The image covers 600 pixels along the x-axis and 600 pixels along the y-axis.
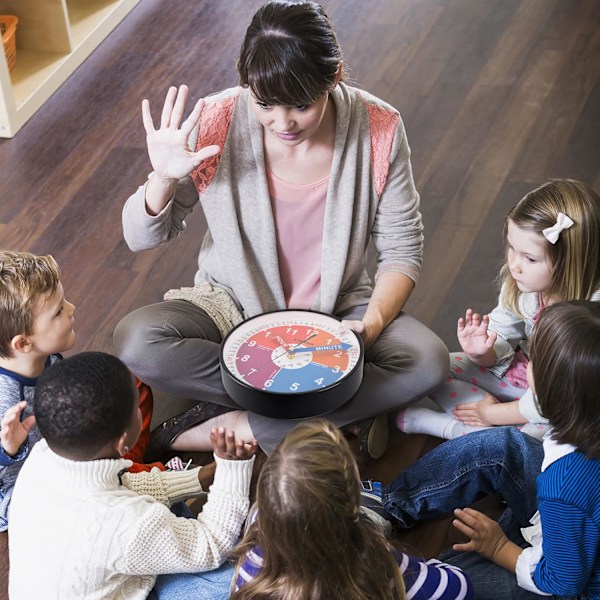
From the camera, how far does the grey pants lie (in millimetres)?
1986

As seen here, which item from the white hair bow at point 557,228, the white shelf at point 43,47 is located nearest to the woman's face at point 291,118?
the white hair bow at point 557,228

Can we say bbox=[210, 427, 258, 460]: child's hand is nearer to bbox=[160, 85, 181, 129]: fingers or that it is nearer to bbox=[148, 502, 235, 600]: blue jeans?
bbox=[148, 502, 235, 600]: blue jeans

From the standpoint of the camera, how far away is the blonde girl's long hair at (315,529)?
1.26m

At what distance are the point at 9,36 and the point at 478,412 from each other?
198 cm

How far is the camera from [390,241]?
6.88 ft

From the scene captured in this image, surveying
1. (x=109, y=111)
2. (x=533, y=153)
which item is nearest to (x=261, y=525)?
(x=533, y=153)

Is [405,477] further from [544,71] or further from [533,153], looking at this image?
[544,71]

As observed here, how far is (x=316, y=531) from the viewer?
4.15 ft

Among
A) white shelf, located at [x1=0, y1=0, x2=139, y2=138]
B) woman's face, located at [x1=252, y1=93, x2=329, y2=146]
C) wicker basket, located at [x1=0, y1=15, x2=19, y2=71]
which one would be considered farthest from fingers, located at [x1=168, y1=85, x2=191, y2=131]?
wicker basket, located at [x1=0, y1=15, x2=19, y2=71]

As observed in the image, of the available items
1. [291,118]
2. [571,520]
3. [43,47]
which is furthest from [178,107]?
[43,47]

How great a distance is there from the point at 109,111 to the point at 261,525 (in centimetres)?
218

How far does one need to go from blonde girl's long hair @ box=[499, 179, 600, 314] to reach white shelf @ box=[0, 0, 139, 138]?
5.81 feet

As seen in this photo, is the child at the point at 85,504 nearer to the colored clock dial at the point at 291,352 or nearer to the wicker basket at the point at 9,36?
the colored clock dial at the point at 291,352

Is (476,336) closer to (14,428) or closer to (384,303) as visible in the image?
(384,303)
